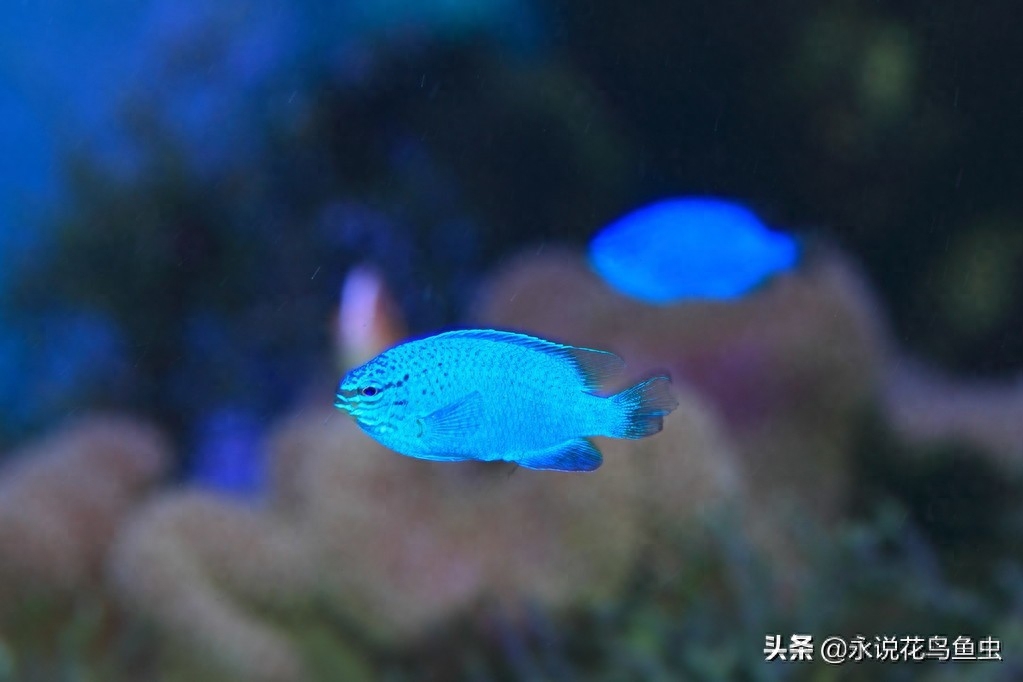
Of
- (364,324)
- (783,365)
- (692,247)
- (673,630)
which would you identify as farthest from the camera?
(364,324)

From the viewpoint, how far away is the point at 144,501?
2.99 metres

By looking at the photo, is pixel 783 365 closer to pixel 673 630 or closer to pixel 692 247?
pixel 692 247

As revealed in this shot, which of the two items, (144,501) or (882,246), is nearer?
(144,501)

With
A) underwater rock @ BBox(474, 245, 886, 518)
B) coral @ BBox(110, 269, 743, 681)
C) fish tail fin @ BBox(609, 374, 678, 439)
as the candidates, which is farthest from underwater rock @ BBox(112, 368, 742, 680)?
fish tail fin @ BBox(609, 374, 678, 439)

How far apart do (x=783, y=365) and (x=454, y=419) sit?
8.03ft

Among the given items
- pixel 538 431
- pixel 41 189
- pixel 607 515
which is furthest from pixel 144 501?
pixel 41 189

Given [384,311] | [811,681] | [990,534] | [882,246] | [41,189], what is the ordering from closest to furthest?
[811,681] → [990,534] → [384,311] → [882,246] → [41,189]

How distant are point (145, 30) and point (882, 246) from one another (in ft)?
17.1

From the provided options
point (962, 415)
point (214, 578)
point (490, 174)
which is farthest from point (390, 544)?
point (490, 174)

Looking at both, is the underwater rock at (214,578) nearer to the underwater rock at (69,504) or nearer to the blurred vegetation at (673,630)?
the blurred vegetation at (673,630)

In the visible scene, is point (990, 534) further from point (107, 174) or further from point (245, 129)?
point (107, 174)

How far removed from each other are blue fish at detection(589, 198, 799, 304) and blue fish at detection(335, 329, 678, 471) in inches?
57.9

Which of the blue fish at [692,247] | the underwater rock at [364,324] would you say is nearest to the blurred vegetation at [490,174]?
the underwater rock at [364,324]

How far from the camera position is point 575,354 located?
42.2 inches
